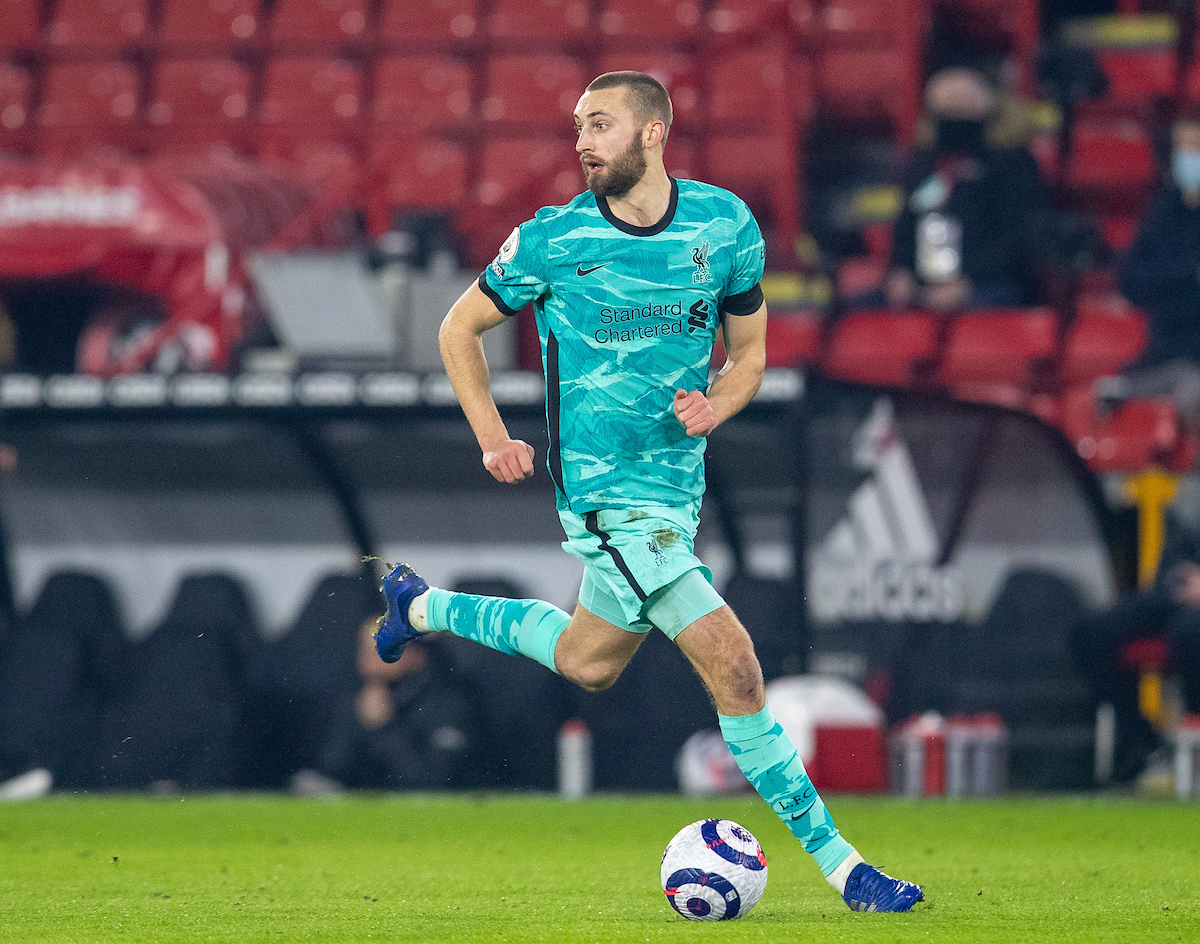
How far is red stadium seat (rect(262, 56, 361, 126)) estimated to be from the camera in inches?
472

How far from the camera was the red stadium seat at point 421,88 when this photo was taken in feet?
38.9

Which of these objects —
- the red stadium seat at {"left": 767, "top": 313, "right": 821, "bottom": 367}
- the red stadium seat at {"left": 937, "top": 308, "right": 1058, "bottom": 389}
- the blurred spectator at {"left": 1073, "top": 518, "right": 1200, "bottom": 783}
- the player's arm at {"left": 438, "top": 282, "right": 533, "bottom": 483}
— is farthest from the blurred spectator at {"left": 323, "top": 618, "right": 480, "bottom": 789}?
the player's arm at {"left": 438, "top": 282, "right": 533, "bottom": 483}

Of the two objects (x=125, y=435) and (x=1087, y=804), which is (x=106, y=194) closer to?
(x=125, y=435)

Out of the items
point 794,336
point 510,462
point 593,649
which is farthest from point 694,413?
point 794,336

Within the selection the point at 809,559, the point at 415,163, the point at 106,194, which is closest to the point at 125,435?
the point at 106,194

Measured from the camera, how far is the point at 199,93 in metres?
12.2

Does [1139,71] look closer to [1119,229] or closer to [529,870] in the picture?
[1119,229]

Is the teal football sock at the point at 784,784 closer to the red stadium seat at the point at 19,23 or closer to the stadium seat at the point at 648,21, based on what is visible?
the stadium seat at the point at 648,21

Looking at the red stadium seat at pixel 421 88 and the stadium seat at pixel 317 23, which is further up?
the stadium seat at pixel 317 23

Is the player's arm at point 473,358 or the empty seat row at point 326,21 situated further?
the empty seat row at point 326,21

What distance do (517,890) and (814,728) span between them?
9.96 ft

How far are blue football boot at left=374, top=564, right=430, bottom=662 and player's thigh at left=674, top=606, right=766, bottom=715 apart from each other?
3.02 ft

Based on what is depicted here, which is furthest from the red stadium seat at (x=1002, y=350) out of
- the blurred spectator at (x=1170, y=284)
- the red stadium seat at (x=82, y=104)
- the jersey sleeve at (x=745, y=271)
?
the red stadium seat at (x=82, y=104)

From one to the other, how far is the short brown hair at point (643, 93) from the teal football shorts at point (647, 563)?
2.65ft
